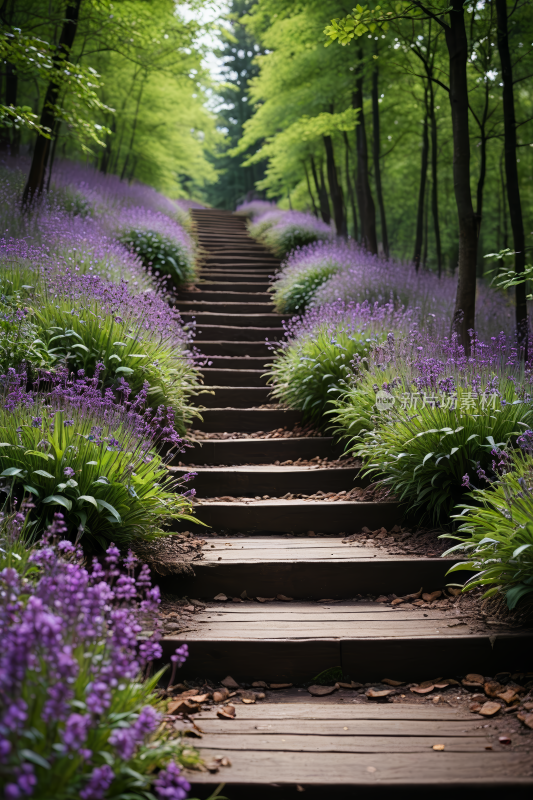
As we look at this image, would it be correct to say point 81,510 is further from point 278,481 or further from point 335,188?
point 335,188

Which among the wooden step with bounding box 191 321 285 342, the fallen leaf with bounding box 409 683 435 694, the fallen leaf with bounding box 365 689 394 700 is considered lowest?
the fallen leaf with bounding box 365 689 394 700

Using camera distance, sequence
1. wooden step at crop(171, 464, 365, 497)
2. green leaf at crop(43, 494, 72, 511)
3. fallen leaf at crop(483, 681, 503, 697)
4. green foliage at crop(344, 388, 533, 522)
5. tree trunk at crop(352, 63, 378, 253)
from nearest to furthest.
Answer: fallen leaf at crop(483, 681, 503, 697) → green leaf at crop(43, 494, 72, 511) → green foliage at crop(344, 388, 533, 522) → wooden step at crop(171, 464, 365, 497) → tree trunk at crop(352, 63, 378, 253)

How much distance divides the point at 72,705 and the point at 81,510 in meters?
1.54

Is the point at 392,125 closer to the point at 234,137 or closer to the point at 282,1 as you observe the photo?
the point at 282,1

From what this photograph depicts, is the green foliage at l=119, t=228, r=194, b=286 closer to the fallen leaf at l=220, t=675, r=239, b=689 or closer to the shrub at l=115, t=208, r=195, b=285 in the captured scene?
the shrub at l=115, t=208, r=195, b=285

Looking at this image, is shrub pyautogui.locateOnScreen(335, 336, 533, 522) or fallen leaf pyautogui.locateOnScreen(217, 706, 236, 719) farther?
shrub pyautogui.locateOnScreen(335, 336, 533, 522)

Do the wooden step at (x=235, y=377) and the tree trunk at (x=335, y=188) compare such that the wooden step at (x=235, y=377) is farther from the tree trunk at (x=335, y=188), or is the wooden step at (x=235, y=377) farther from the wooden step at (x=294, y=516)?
the tree trunk at (x=335, y=188)

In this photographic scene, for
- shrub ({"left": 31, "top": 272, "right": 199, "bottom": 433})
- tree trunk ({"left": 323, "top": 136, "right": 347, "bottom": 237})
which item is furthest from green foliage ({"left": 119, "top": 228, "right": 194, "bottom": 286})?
tree trunk ({"left": 323, "top": 136, "right": 347, "bottom": 237})

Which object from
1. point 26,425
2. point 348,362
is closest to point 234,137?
point 348,362

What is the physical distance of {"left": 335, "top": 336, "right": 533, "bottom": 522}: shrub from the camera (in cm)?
367

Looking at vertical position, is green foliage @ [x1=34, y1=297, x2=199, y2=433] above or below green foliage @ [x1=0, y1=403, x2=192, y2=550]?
above

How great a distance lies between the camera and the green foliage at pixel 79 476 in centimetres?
298

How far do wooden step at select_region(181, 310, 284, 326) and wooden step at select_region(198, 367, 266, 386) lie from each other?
1.57 m

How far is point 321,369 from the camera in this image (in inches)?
220
